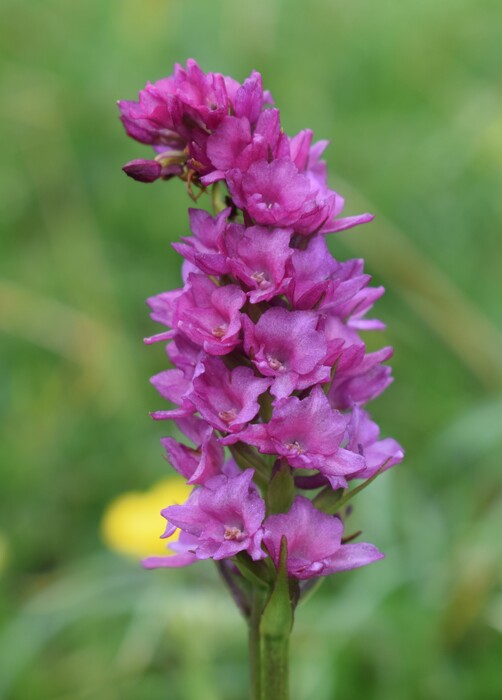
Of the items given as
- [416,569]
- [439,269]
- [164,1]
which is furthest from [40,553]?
[164,1]

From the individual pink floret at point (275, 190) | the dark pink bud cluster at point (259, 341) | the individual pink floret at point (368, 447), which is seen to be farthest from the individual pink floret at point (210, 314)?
the individual pink floret at point (368, 447)

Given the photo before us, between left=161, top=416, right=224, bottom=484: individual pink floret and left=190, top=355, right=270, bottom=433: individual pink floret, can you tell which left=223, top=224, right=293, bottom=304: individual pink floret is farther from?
left=161, top=416, right=224, bottom=484: individual pink floret

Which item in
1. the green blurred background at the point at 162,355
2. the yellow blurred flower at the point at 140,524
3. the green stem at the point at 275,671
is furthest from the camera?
the yellow blurred flower at the point at 140,524

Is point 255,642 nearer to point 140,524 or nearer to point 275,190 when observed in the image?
point 275,190

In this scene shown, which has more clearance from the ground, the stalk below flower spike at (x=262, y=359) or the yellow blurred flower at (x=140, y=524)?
the stalk below flower spike at (x=262, y=359)

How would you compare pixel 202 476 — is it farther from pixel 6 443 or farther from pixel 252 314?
pixel 6 443

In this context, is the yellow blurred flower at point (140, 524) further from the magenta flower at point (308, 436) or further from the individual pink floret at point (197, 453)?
the magenta flower at point (308, 436)

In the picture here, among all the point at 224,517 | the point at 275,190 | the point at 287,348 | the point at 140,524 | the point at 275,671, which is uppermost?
the point at 275,190

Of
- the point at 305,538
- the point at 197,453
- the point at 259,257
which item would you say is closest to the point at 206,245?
the point at 259,257
